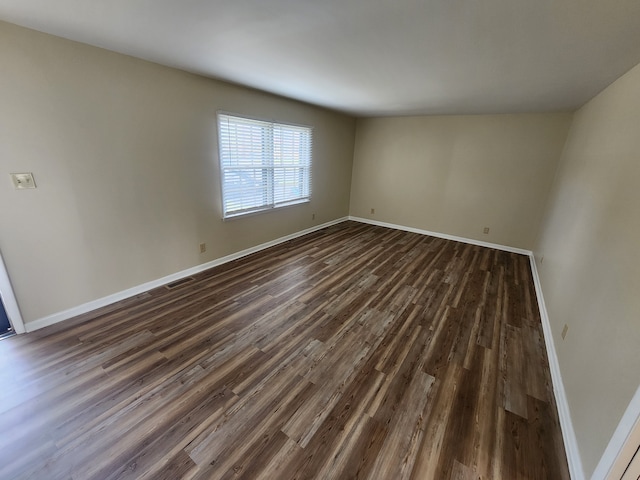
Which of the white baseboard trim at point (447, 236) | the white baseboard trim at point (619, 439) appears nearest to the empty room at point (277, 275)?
the white baseboard trim at point (619, 439)

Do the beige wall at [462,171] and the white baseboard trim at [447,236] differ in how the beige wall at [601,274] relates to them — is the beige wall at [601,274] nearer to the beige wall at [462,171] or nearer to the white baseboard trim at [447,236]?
the beige wall at [462,171]

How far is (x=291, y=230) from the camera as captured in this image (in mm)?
4707

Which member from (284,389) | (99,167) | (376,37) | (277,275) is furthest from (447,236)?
(99,167)

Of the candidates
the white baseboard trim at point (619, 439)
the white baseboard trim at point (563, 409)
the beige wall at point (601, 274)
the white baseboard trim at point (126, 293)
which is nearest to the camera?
the white baseboard trim at point (619, 439)

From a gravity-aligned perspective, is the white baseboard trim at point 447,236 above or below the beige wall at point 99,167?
below

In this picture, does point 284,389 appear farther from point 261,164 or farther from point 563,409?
point 261,164

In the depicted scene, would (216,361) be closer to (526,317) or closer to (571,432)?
(571,432)

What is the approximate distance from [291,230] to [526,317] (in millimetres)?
3460

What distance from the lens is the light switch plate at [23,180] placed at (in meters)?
1.94

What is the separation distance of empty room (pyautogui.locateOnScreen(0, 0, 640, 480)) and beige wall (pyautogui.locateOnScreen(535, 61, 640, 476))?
21mm

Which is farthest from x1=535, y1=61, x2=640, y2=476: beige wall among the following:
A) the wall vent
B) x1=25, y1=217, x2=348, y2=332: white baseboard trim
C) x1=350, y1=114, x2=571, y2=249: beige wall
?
x1=25, y1=217, x2=348, y2=332: white baseboard trim

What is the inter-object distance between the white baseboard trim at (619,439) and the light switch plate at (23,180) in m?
3.71

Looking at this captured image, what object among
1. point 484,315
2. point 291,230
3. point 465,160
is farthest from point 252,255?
point 465,160

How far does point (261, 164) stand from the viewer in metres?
3.81
